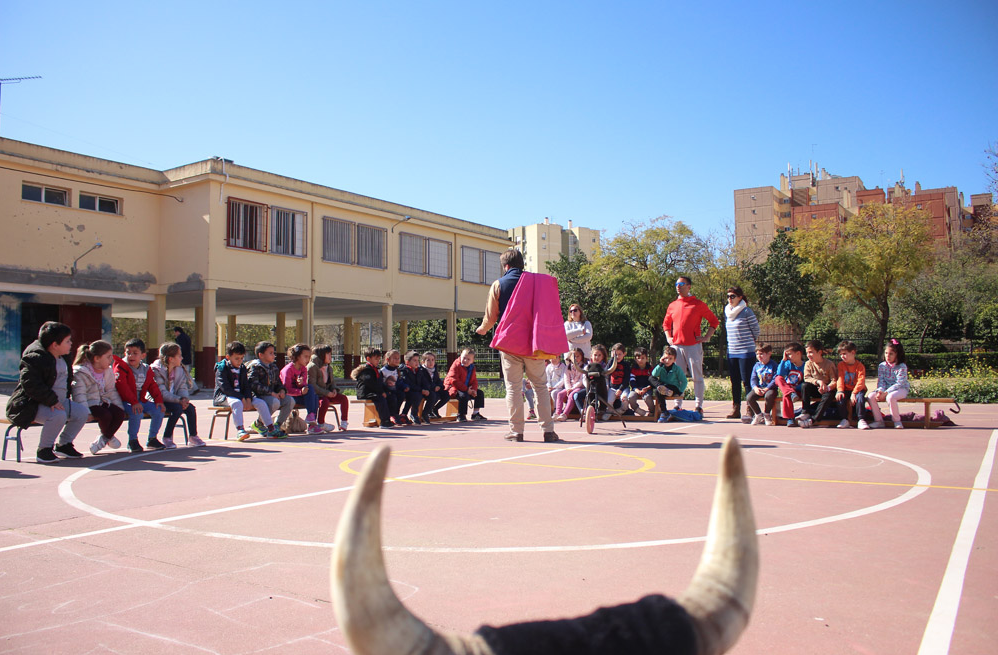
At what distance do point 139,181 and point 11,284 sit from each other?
5399 mm

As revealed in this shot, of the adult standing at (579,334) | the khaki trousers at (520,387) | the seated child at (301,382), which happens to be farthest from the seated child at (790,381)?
the seated child at (301,382)

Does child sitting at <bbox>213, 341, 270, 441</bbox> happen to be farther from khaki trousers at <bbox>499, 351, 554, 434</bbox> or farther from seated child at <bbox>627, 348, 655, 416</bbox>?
seated child at <bbox>627, 348, 655, 416</bbox>

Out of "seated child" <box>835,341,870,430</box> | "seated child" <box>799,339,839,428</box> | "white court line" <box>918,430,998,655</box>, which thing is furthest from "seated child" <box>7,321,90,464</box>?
"seated child" <box>835,341,870,430</box>

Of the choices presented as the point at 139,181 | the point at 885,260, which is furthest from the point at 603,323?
the point at 139,181

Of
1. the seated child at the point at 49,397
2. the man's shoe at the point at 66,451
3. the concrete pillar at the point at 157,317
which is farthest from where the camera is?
the concrete pillar at the point at 157,317

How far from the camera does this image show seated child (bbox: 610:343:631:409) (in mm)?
12680

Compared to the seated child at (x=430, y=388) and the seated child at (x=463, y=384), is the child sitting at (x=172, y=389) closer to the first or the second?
the seated child at (x=430, y=388)

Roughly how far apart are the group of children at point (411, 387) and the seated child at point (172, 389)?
2.64 meters

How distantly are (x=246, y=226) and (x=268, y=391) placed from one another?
52.3 feet

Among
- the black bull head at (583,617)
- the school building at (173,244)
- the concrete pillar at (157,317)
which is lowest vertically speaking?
the black bull head at (583,617)

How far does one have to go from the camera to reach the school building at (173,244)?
2252 cm

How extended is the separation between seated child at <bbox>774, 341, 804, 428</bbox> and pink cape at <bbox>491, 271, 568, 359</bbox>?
4.29 meters

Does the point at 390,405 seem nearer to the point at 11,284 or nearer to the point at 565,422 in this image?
the point at 565,422

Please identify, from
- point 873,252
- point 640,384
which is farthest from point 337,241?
point 873,252
